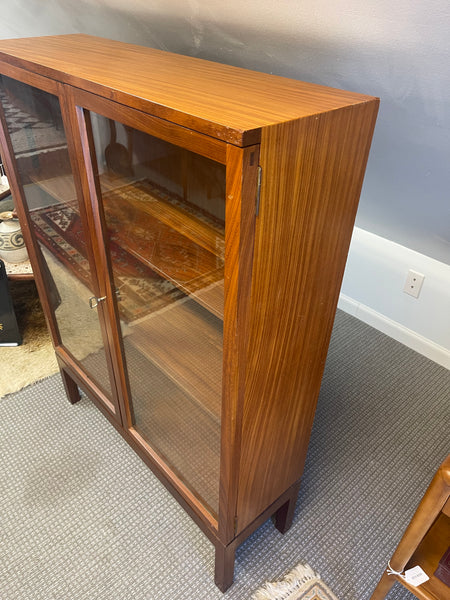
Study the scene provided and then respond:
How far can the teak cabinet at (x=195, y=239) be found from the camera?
652 millimetres

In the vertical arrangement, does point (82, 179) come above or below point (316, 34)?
below

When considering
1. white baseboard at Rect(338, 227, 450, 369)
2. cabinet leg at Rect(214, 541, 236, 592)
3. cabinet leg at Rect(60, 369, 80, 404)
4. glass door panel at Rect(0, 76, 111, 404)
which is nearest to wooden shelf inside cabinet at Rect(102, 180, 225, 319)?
glass door panel at Rect(0, 76, 111, 404)

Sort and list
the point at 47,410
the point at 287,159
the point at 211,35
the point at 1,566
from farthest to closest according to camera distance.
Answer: the point at 47,410 → the point at 1,566 → the point at 211,35 → the point at 287,159

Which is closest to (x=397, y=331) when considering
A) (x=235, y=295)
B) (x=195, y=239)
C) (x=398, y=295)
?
(x=398, y=295)

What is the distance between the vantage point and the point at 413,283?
1.86 metres

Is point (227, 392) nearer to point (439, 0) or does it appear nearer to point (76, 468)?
point (439, 0)

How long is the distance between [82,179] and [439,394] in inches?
59.3

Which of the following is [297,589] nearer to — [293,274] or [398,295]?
[293,274]

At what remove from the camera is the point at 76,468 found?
4.76 feet

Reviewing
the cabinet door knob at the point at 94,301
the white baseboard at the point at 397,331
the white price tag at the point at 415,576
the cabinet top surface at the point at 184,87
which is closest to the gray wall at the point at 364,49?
the cabinet top surface at the point at 184,87

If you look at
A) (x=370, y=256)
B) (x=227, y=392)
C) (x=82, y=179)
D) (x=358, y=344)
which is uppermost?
(x=82, y=179)

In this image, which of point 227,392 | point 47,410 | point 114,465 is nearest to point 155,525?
point 114,465

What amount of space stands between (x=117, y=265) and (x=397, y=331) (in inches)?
55.0

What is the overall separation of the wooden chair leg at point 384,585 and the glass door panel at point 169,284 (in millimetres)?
384
